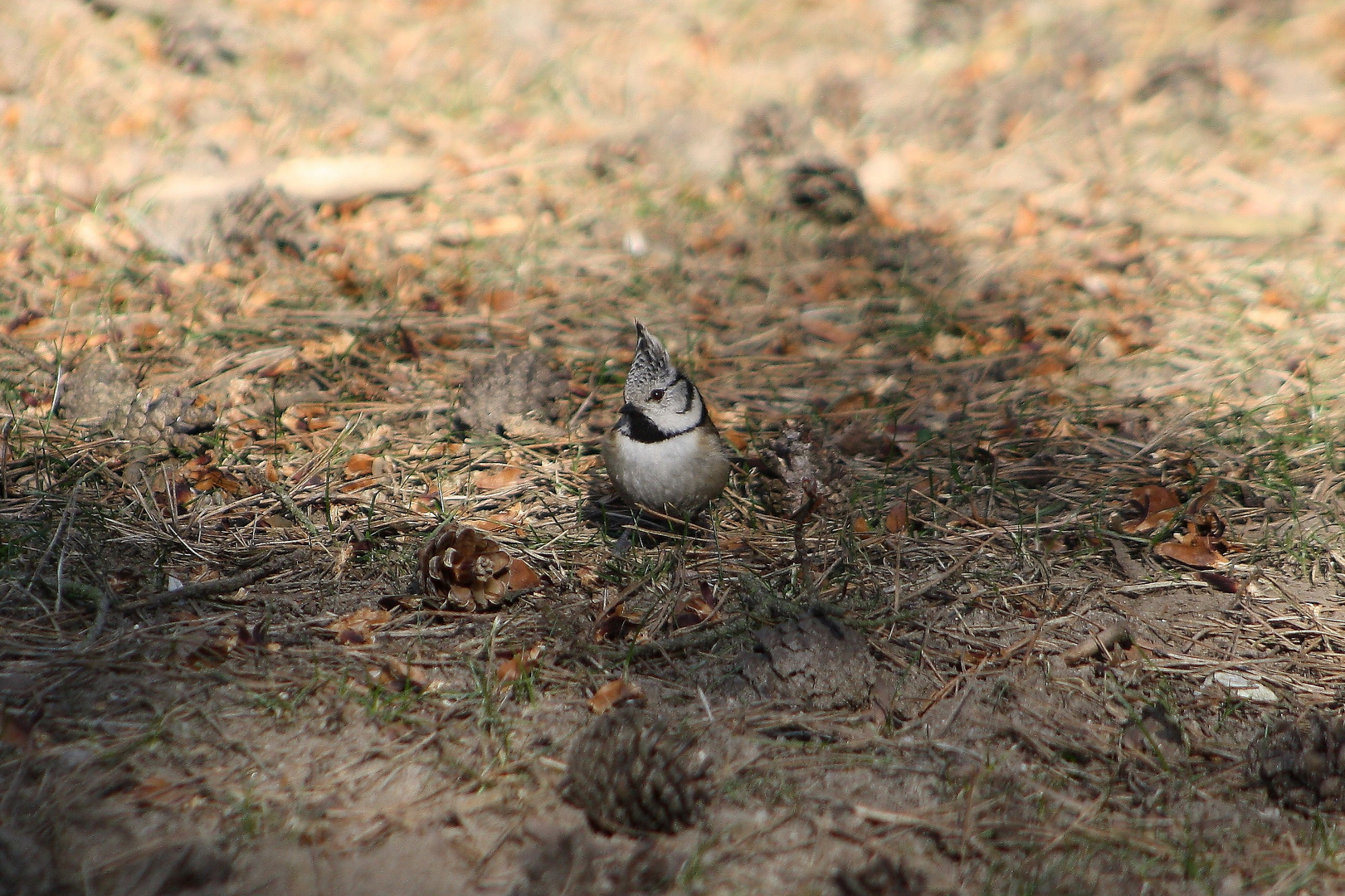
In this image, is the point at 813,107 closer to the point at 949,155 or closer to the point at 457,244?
the point at 949,155

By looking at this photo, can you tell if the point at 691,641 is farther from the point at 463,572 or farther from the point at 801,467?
the point at 801,467

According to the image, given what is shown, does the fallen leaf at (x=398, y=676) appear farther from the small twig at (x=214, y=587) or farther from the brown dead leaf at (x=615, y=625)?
the small twig at (x=214, y=587)

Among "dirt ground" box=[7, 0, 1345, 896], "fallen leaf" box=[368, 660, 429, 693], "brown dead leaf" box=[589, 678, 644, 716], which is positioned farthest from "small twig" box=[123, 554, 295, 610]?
"brown dead leaf" box=[589, 678, 644, 716]

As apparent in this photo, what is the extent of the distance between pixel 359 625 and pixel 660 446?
1.29 meters

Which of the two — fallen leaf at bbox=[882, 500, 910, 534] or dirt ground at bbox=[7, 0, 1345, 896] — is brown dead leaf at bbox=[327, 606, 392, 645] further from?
fallen leaf at bbox=[882, 500, 910, 534]

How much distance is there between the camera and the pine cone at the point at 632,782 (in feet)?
7.95

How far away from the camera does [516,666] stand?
3.00 meters

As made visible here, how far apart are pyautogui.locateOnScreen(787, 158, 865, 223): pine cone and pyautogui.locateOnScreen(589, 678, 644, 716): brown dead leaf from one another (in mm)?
4171

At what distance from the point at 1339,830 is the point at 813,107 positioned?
Answer: 638 centimetres

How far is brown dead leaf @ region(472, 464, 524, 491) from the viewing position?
13.4ft

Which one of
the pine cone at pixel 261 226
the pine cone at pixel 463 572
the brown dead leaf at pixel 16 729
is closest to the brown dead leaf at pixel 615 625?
the pine cone at pixel 463 572

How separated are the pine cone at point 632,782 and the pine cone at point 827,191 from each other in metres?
4.49

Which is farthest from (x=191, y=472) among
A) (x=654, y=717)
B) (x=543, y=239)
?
(x=543, y=239)

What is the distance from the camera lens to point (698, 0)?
9148 mm
